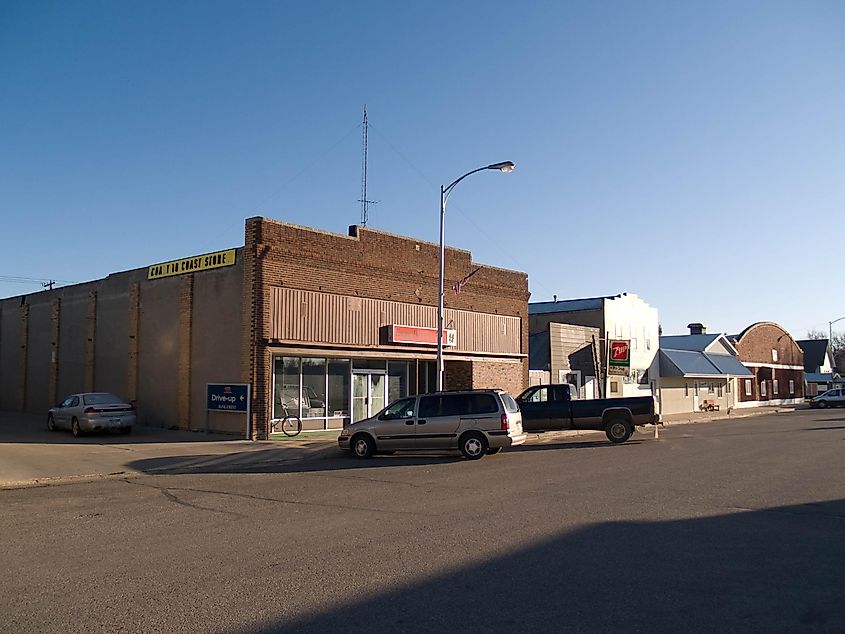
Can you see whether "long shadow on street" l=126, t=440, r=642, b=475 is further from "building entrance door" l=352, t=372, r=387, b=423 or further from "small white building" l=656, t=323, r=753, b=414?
"small white building" l=656, t=323, r=753, b=414

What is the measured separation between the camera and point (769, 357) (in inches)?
2670

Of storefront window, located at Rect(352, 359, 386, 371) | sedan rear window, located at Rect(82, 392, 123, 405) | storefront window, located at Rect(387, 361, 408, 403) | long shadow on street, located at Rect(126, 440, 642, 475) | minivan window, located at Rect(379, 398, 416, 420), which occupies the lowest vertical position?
long shadow on street, located at Rect(126, 440, 642, 475)

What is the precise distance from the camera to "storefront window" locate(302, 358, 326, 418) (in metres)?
25.5

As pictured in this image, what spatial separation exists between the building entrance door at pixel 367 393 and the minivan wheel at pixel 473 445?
26.6 feet

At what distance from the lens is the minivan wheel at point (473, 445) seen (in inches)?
766

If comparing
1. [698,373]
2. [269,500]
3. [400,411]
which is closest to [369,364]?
[400,411]

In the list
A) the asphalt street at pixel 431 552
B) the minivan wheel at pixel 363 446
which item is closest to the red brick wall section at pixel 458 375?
the minivan wheel at pixel 363 446

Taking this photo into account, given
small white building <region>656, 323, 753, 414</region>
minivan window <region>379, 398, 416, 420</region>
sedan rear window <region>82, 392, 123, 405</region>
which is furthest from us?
small white building <region>656, 323, 753, 414</region>

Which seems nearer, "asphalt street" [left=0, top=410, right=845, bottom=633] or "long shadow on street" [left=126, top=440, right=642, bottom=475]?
"asphalt street" [left=0, top=410, right=845, bottom=633]

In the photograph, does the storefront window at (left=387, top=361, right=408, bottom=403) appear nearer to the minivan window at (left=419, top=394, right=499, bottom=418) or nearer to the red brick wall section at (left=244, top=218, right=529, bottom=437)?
the red brick wall section at (left=244, top=218, right=529, bottom=437)

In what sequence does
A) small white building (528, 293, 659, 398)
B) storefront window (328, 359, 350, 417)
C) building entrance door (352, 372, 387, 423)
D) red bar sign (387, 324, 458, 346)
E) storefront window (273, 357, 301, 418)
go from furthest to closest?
small white building (528, 293, 659, 398) < red bar sign (387, 324, 458, 346) < building entrance door (352, 372, 387, 423) < storefront window (328, 359, 350, 417) < storefront window (273, 357, 301, 418)

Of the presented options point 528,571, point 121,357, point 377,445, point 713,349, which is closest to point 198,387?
point 121,357

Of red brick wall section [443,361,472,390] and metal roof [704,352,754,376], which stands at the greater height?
metal roof [704,352,754,376]

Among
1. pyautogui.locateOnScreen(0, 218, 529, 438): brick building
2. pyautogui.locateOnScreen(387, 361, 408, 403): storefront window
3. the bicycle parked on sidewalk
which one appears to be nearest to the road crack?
the bicycle parked on sidewalk
